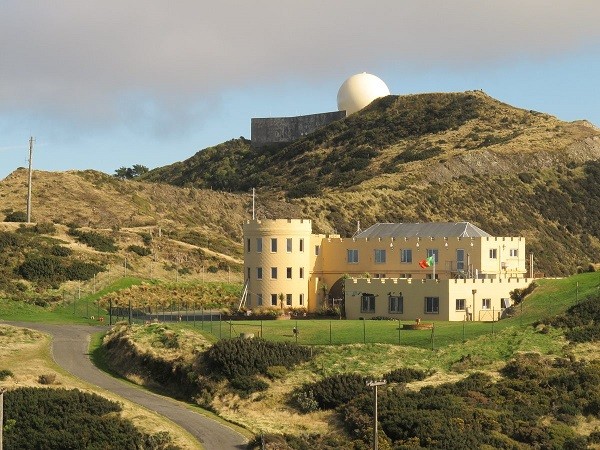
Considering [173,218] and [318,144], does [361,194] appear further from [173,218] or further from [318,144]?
[318,144]

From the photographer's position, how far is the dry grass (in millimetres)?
52344

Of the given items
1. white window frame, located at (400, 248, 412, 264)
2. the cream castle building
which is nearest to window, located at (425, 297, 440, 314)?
the cream castle building

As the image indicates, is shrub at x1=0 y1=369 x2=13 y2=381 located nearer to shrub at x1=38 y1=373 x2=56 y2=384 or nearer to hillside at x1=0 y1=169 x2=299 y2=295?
shrub at x1=38 y1=373 x2=56 y2=384

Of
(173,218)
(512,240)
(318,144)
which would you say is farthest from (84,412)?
(318,144)

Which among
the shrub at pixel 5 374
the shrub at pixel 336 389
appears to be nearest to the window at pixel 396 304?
the shrub at pixel 336 389

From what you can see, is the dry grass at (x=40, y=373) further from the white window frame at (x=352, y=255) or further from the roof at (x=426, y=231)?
the roof at (x=426, y=231)

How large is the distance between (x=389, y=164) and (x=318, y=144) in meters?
20.9

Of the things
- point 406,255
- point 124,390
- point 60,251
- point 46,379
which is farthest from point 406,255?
point 46,379

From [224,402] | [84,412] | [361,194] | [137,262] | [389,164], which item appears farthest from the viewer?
[389,164]

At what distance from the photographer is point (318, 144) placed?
183250 mm

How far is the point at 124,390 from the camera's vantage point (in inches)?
2388

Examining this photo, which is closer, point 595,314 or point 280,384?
point 280,384

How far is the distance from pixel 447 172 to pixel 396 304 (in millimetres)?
81936

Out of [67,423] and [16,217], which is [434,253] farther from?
[16,217]
